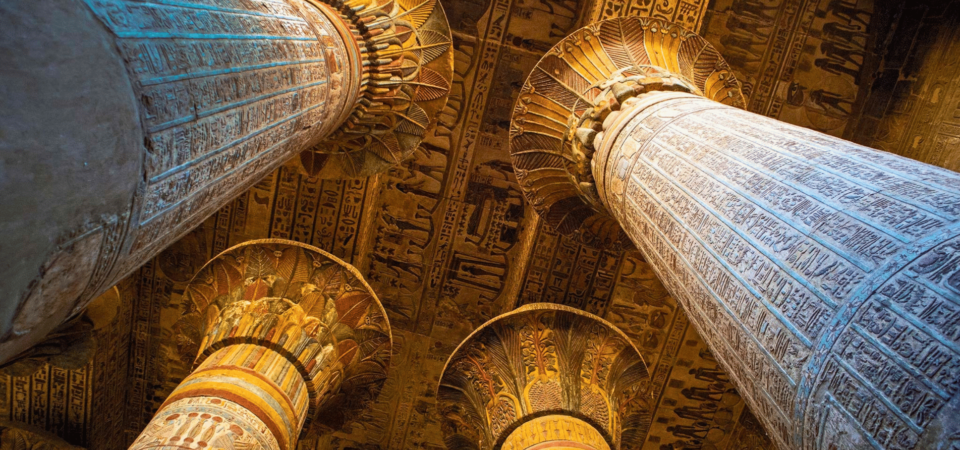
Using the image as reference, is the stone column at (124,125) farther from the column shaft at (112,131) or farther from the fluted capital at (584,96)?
the fluted capital at (584,96)

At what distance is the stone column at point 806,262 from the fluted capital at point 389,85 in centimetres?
217

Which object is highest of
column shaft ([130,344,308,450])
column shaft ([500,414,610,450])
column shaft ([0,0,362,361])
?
column shaft ([0,0,362,361])

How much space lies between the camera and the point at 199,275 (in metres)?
4.83

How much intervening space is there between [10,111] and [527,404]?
149 inches

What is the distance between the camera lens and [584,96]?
4.41 meters


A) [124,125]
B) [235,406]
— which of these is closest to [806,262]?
[124,125]

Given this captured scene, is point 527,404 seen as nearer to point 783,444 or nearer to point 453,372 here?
point 453,372

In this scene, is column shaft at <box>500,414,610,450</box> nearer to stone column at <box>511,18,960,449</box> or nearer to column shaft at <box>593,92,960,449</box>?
stone column at <box>511,18,960,449</box>

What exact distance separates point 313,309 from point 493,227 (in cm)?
224

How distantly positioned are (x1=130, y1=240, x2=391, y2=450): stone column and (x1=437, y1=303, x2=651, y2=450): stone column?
0.82 metres

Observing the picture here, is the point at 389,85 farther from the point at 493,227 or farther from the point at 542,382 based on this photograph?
the point at 542,382

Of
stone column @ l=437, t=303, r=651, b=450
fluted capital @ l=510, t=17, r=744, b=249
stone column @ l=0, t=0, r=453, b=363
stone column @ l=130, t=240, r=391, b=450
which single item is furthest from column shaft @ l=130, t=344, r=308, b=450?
fluted capital @ l=510, t=17, r=744, b=249

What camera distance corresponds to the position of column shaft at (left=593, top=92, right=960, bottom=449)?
118 centimetres

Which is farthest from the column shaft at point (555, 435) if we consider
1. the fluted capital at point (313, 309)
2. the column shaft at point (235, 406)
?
the column shaft at point (235, 406)
